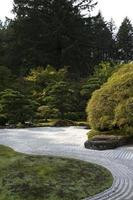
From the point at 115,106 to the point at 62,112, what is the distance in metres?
10.3

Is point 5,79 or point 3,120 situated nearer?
point 3,120

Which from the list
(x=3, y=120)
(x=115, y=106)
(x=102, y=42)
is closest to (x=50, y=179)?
(x=115, y=106)

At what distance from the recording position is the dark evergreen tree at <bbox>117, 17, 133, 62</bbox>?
5677 cm

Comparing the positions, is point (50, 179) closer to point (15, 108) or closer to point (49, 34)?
point (15, 108)

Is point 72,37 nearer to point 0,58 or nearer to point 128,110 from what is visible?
point 0,58

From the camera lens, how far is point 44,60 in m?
36.2

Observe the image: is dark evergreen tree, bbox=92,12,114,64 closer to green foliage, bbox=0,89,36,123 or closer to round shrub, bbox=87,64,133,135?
green foliage, bbox=0,89,36,123

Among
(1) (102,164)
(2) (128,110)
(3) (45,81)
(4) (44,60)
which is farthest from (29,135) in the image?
(4) (44,60)

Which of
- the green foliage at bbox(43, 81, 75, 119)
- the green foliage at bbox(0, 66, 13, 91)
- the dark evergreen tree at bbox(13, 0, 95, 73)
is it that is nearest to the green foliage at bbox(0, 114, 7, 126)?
the green foliage at bbox(43, 81, 75, 119)

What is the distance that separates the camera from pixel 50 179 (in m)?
8.41

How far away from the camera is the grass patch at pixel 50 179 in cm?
760

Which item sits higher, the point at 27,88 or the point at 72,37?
the point at 72,37

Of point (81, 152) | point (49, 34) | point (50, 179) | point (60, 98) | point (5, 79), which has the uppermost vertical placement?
point (49, 34)

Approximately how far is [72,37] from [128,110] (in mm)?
25278
